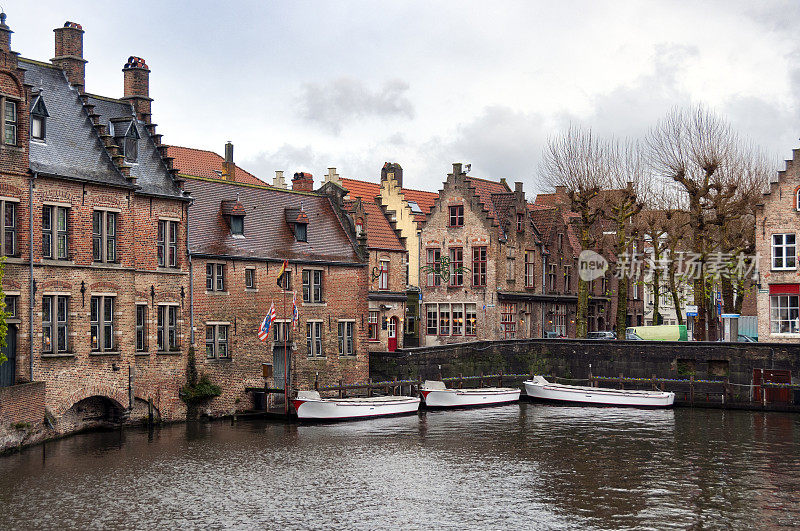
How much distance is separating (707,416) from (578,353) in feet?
34.3

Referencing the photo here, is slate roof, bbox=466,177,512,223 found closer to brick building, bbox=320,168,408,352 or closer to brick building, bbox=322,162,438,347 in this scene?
brick building, bbox=322,162,438,347

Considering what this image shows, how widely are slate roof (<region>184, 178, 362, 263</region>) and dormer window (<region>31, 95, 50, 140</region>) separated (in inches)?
316

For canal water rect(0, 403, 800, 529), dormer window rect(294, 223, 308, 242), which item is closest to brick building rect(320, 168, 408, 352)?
dormer window rect(294, 223, 308, 242)

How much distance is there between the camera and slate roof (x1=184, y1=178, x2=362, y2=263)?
41.8m

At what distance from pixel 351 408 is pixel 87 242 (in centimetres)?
1334

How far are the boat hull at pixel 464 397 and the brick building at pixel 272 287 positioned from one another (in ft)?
12.2

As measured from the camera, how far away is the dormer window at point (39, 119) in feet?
114

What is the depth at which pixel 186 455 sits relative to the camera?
31.6 meters

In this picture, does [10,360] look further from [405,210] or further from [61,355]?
[405,210]

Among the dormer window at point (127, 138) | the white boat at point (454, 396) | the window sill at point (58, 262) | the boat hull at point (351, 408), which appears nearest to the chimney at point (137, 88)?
the dormer window at point (127, 138)

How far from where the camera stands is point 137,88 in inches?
1636

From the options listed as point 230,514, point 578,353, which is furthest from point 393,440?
point 578,353
